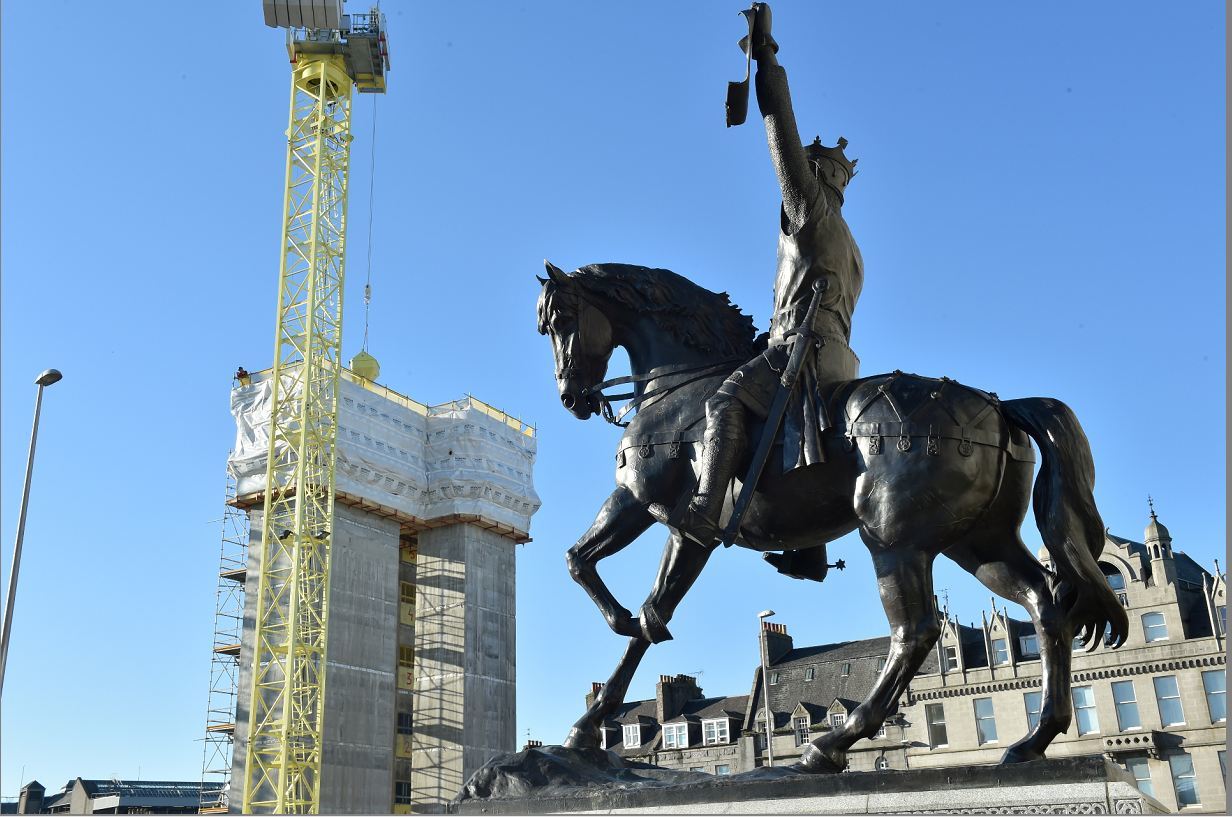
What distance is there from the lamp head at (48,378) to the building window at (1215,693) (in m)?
37.4

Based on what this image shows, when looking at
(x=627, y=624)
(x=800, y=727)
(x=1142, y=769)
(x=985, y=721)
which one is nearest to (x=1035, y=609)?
(x=627, y=624)

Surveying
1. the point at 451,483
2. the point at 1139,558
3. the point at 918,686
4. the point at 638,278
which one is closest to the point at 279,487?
the point at 451,483

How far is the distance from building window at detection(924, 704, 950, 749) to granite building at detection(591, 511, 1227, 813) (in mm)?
45

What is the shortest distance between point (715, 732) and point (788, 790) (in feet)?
169

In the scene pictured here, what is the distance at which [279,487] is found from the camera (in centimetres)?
5953

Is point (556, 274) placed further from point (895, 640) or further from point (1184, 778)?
point (1184, 778)

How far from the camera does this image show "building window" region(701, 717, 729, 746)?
183ft

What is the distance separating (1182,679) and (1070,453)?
131 ft

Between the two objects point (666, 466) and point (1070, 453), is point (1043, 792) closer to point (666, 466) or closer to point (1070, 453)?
point (1070, 453)

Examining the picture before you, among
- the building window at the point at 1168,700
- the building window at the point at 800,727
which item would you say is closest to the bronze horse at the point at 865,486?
the building window at the point at 1168,700

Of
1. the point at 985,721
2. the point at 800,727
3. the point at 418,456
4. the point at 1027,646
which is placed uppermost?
the point at 418,456

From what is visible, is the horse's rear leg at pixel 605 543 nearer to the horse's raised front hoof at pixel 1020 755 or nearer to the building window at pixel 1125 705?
the horse's raised front hoof at pixel 1020 755

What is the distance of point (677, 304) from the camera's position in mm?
8570

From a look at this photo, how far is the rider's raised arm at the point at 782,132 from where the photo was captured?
7996 mm
